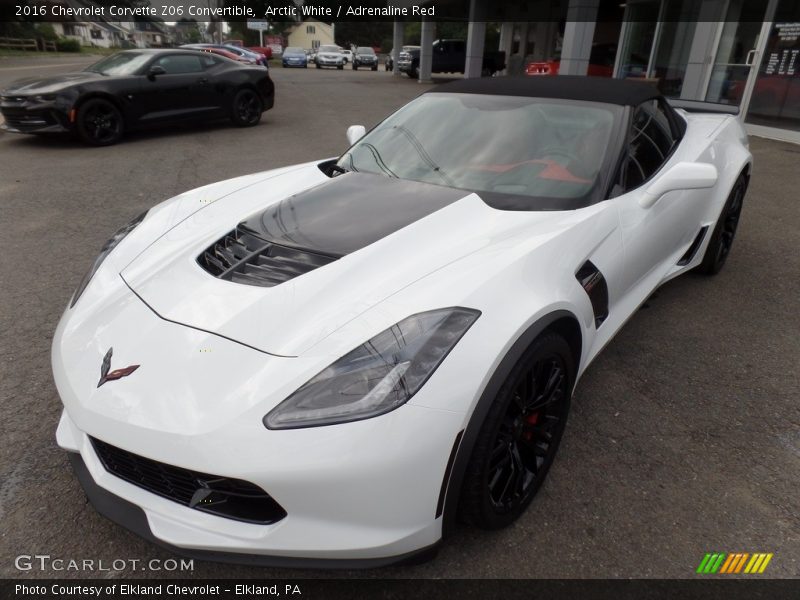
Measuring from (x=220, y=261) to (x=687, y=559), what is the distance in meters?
1.91

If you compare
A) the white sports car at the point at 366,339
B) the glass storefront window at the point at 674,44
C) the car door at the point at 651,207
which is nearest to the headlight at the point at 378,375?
the white sports car at the point at 366,339

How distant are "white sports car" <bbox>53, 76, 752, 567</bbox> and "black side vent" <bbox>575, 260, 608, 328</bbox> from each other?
12mm

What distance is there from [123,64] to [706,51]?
34.0 ft

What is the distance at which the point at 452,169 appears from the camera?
2549 millimetres

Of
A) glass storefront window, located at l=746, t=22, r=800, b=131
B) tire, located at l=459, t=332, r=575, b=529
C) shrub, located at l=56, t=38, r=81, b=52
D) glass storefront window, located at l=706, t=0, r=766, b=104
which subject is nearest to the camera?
tire, located at l=459, t=332, r=575, b=529

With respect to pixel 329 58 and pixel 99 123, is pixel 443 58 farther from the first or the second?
pixel 99 123

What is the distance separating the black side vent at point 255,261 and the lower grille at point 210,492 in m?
0.65

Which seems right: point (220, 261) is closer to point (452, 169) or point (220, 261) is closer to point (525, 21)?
point (452, 169)

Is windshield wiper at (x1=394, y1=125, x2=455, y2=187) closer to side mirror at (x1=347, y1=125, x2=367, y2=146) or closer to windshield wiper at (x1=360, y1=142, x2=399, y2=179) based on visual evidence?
windshield wiper at (x1=360, y1=142, x2=399, y2=179)

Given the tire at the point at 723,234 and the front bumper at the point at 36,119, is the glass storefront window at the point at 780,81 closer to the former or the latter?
the tire at the point at 723,234

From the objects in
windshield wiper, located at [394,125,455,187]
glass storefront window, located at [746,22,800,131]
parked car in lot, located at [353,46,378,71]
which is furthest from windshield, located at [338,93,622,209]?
parked car in lot, located at [353,46,378,71]

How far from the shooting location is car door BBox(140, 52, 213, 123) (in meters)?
8.38

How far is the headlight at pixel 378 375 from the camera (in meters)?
1.40

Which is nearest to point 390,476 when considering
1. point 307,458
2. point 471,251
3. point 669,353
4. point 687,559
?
point 307,458
